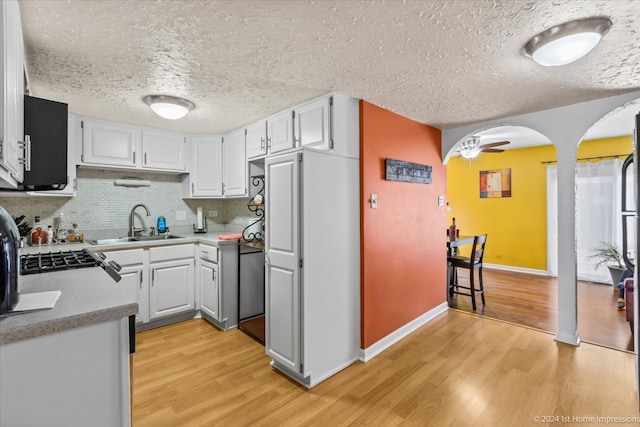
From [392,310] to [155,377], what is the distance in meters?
2.10

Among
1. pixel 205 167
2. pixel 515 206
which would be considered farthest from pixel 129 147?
pixel 515 206

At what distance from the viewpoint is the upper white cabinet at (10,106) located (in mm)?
1003

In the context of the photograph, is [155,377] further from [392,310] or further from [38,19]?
[38,19]

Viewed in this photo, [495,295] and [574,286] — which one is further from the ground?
[574,286]

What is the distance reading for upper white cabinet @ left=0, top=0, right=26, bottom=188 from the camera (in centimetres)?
100

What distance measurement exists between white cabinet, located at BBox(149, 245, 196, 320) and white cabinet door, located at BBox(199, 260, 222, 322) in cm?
12

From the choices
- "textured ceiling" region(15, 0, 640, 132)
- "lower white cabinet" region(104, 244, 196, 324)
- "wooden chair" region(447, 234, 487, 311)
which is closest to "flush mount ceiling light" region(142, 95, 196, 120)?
"textured ceiling" region(15, 0, 640, 132)

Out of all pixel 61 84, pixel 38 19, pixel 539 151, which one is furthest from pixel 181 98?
pixel 539 151

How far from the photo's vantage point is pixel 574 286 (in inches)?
111

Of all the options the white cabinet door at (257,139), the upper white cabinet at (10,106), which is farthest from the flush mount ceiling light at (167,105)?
the upper white cabinet at (10,106)

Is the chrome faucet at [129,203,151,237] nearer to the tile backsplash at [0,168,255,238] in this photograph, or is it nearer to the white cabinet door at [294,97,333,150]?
the tile backsplash at [0,168,255,238]

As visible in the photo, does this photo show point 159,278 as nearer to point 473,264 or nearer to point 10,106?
point 10,106

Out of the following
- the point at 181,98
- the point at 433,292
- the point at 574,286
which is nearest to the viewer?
the point at 181,98

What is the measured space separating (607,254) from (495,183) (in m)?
2.00
